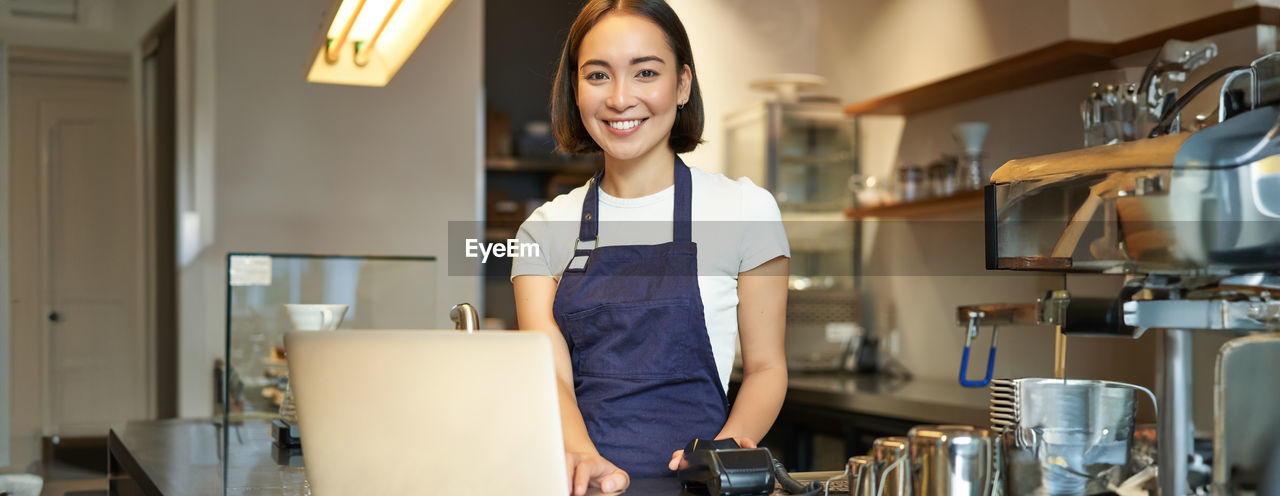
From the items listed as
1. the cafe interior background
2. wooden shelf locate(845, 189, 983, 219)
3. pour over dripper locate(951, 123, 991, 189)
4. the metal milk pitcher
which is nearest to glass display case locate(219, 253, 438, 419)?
the cafe interior background

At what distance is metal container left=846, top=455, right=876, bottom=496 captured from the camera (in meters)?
0.93

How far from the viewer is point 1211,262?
0.90m

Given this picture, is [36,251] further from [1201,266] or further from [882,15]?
Result: [1201,266]

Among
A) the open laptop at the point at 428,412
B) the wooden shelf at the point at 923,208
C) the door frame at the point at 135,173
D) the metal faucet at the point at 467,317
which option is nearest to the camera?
the open laptop at the point at 428,412

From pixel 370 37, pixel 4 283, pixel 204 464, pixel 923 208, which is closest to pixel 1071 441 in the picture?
pixel 204 464

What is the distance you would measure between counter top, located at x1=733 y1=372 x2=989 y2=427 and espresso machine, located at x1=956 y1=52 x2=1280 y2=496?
5.69 feet

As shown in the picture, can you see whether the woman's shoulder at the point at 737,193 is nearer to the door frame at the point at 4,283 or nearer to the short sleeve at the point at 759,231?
the short sleeve at the point at 759,231

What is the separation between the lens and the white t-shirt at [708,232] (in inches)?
54.1

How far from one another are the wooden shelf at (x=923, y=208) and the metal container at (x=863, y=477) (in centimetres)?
224

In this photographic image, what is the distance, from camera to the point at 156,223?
4352mm

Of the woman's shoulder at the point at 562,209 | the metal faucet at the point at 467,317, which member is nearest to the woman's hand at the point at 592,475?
the metal faucet at the point at 467,317

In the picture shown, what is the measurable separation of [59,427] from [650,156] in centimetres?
405

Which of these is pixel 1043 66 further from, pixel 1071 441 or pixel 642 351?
pixel 1071 441

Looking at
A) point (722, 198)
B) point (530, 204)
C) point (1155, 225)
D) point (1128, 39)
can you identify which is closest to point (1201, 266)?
point (1155, 225)
